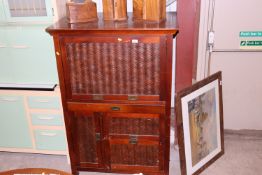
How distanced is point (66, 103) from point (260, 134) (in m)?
2.00

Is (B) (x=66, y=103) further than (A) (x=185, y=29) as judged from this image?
No

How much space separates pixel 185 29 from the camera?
2594 millimetres

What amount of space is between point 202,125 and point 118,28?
1.13 meters

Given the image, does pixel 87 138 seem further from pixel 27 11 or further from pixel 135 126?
pixel 27 11

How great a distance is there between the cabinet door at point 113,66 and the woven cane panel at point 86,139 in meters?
0.22

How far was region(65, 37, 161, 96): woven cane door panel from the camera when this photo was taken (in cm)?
216

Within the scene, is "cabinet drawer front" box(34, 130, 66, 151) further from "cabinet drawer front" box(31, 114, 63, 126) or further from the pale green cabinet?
the pale green cabinet

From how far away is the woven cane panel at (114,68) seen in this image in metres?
2.17

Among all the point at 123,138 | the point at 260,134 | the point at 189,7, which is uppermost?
the point at 189,7

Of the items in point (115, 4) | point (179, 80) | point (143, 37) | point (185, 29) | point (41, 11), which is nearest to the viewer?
point (143, 37)

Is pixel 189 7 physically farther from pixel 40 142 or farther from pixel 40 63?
pixel 40 142

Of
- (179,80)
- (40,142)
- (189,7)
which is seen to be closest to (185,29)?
(189,7)

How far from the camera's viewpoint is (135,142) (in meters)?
2.45

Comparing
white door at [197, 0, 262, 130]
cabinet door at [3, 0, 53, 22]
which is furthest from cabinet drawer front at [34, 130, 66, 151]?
white door at [197, 0, 262, 130]
